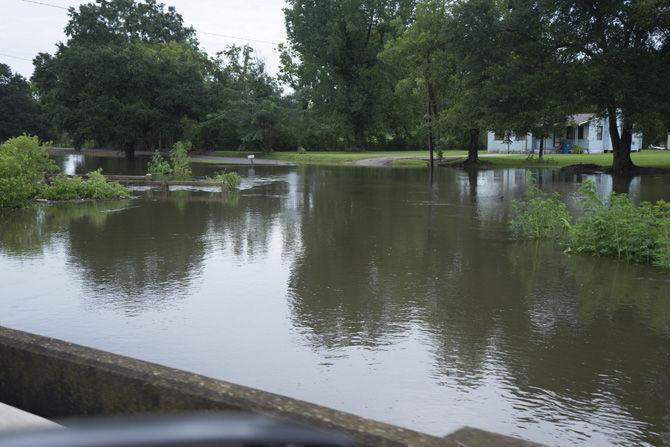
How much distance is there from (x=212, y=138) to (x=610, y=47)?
4403cm

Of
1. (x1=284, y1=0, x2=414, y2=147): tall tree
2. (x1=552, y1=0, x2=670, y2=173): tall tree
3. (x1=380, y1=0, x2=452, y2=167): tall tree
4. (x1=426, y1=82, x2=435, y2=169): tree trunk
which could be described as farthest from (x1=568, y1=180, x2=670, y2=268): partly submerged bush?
(x1=284, y1=0, x2=414, y2=147): tall tree

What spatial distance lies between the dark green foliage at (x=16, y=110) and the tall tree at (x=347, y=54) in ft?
108

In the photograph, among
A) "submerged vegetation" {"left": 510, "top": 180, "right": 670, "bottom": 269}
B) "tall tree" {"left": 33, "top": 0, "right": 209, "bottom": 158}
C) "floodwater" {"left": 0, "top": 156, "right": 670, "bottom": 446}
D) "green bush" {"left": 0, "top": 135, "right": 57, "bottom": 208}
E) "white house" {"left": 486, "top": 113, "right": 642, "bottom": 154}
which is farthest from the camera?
"white house" {"left": 486, "top": 113, "right": 642, "bottom": 154}

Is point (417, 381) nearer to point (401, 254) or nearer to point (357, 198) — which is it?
point (401, 254)

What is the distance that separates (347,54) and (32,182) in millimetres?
42498

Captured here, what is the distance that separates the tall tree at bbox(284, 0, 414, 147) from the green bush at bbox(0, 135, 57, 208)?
38674 millimetres

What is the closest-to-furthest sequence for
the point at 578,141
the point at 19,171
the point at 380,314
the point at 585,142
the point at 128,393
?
the point at 128,393 < the point at 380,314 < the point at 19,171 < the point at 585,142 < the point at 578,141

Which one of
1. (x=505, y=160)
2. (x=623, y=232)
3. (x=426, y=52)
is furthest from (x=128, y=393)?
(x=505, y=160)

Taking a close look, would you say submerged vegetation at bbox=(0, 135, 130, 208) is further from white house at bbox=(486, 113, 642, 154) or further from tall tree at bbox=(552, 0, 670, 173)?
white house at bbox=(486, 113, 642, 154)

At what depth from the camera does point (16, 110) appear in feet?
248

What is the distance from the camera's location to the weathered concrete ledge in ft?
9.30

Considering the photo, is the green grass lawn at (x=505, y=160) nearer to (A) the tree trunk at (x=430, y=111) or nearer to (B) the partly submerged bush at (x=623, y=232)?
(A) the tree trunk at (x=430, y=111)

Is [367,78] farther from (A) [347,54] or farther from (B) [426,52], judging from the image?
(B) [426,52]

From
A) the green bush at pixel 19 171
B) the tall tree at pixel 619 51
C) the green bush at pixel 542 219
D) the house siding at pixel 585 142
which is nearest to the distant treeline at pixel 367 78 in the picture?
the tall tree at pixel 619 51
